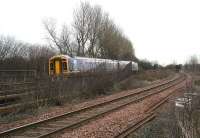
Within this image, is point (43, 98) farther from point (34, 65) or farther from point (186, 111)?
point (34, 65)

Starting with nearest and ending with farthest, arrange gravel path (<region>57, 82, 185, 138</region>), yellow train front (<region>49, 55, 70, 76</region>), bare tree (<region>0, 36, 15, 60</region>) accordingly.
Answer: gravel path (<region>57, 82, 185, 138</region>) < yellow train front (<region>49, 55, 70, 76</region>) < bare tree (<region>0, 36, 15, 60</region>)

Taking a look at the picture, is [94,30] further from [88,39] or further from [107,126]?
[107,126]

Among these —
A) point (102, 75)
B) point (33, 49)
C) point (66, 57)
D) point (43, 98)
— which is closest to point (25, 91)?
point (43, 98)

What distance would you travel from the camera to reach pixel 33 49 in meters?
69.8

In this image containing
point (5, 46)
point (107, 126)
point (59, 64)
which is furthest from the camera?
point (5, 46)

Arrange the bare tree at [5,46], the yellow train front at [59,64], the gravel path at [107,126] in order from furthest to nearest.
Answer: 1. the bare tree at [5,46]
2. the yellow train front at [59,64]
3. the gravel path at [107,126]

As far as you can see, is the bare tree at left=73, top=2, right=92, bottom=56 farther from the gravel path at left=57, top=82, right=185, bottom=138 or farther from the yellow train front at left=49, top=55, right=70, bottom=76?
the gravel path at left=57, top=82, right=185, bottom=138

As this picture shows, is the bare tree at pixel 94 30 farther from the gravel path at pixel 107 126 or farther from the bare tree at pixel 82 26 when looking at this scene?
the gravel path at pixel 107 126

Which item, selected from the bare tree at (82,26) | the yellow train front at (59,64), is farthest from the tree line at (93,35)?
the yellow train front at (59,64)

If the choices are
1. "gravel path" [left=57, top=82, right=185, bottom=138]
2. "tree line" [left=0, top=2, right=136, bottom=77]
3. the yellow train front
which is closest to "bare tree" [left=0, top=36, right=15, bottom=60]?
"tree line" [left=0, top=2, right=136, bottom=77]

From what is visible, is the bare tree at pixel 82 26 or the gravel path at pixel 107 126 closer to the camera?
the gravel path at pixel 107 126

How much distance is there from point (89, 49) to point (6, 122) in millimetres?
50031

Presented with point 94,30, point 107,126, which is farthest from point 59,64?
point 94,30

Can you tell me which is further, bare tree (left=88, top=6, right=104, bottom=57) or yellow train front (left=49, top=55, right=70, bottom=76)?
bare tree (left=88, top=6, right=104, bottom=57)
